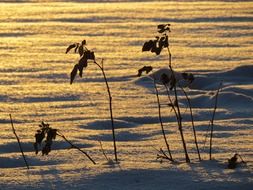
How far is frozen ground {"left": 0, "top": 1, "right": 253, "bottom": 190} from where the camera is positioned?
345cm

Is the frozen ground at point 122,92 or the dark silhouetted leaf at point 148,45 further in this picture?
the dark silhouetted leaf at point 148,45

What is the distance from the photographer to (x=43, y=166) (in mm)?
3678

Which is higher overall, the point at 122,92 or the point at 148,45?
the point at 148,45

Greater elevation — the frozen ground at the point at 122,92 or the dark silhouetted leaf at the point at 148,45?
the dark silhouetted leaf at the point at 148,45

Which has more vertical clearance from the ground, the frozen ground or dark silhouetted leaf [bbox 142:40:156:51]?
dark silhouetted leaf [bbox 142:40:156:51]

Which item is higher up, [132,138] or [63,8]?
[63,8]

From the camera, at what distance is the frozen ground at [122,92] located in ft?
11.3

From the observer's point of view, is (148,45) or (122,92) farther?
(122,92)

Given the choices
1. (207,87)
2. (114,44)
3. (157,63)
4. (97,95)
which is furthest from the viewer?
(114,44)

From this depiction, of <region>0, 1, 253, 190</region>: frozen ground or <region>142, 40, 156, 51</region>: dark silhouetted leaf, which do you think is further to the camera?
<region>142, 40, 156, 51</region>: dark silhouetted leaf

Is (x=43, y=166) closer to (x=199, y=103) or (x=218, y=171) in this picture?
(x=218, y=171)

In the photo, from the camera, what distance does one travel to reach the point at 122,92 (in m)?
5.79

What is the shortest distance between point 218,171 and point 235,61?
11.8 ft

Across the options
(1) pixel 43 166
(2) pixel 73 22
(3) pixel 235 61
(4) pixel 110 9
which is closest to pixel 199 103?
(3) pixel 235 61
